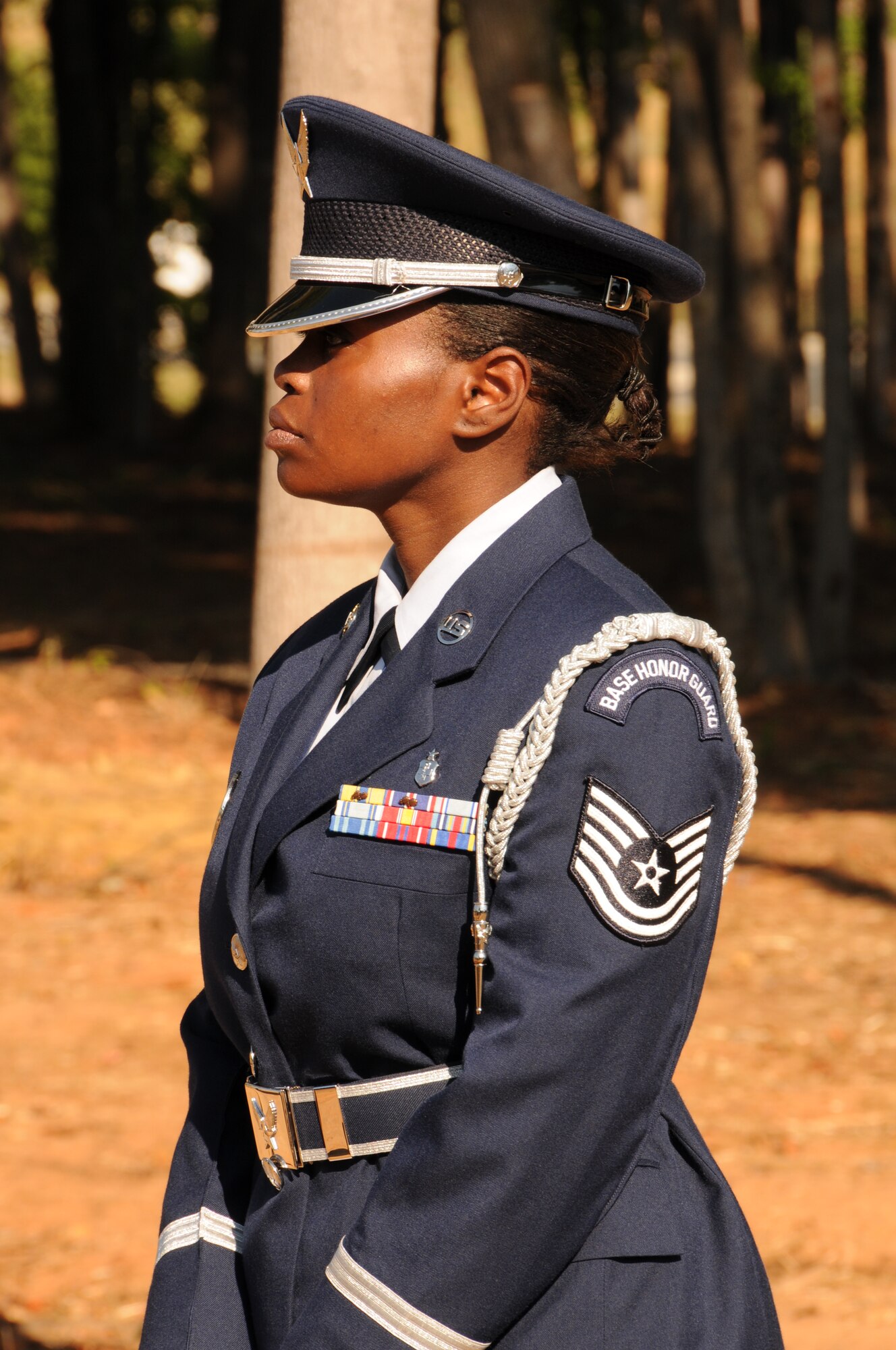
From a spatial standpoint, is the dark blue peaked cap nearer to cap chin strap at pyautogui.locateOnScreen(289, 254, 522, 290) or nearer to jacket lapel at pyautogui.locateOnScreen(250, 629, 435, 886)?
cap chin strap at pyautogui.locateOnScreen(289, 254, 522, 290)

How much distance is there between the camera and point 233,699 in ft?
31.7

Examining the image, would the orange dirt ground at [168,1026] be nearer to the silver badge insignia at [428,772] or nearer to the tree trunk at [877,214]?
the silver badge insignia at [428,772]

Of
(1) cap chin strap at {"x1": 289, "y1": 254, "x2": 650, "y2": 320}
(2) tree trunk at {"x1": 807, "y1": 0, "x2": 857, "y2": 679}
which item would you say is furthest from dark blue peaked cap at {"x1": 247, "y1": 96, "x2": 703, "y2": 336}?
(2) tree trunk at {"x1": 807, "y1": 0, "x2": 857, "y2": 679}

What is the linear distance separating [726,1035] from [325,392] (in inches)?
174

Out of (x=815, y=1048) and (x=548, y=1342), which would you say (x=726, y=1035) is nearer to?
(x=815, y=1048)

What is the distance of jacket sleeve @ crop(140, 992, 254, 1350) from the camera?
76.8 inches

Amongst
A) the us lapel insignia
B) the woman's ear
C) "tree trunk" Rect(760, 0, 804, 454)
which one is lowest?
the us lapel insignia

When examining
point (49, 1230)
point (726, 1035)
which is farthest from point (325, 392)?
point (726, 1035)

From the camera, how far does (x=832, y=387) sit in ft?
37.8

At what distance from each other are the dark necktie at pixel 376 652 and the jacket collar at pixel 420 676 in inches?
3.3

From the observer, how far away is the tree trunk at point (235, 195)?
72.7ft

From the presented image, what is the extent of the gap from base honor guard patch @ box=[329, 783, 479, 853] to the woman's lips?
16.9 inches

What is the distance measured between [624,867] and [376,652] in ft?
1.77

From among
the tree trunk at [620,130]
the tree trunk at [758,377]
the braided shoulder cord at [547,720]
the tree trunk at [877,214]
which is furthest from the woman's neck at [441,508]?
the tree trunk at [877,214]
